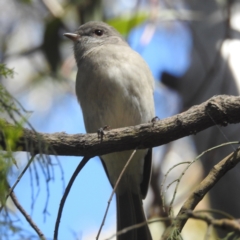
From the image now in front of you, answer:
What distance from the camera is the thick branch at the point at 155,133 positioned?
275cm

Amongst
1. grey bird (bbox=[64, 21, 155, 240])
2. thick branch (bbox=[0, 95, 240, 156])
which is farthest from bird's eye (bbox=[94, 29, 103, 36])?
thick branch (bbox=[0, 95, 240, 156])

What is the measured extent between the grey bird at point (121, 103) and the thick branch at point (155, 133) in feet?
3.48

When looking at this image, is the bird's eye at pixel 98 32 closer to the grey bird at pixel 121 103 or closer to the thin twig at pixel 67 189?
the grey bird at pixel 121 103

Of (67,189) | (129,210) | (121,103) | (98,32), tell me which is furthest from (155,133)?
(98,32)

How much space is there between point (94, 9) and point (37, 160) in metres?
3.92

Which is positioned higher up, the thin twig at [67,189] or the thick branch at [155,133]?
the thick branch at [155,133]

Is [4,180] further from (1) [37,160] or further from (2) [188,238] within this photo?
(2) [188,238]

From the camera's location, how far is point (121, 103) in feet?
13.2

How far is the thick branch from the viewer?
9.02 feet

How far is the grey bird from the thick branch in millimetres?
1061

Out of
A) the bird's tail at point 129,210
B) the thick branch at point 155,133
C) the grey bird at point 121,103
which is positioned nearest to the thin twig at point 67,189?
the thick branch at point 155,133

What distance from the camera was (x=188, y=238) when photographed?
234 inches

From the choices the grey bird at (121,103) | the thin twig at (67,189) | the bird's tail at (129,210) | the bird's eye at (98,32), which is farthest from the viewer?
the bird's eye at (98,32)

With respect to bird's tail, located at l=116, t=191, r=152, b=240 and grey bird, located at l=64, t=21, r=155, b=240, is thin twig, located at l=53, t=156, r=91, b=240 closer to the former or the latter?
grey bird, located at l=64, t=21, r=155, b=240
